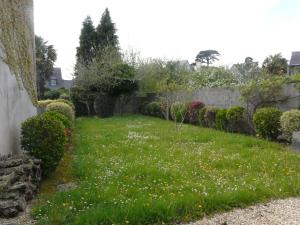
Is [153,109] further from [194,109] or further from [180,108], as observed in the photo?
[180,108]

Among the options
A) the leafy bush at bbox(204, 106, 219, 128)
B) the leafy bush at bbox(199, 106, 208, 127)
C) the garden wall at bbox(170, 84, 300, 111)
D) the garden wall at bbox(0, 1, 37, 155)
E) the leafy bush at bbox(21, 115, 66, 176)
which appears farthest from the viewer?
the leafy bush at bbox(199, 106, 208, 127)

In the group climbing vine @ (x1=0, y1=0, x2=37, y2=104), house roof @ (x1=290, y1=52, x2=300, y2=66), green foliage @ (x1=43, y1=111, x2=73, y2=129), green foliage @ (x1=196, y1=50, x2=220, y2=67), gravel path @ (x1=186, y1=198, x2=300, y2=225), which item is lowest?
gravel path @ (x1=186, y1=198, x2=300, y2=225)

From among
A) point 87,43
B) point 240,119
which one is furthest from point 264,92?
point 87,43

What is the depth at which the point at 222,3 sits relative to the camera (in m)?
10.9

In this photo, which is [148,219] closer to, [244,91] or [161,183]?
[161,183]

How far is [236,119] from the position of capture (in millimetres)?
12266

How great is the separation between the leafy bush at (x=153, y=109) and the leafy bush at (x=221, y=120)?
6.87m

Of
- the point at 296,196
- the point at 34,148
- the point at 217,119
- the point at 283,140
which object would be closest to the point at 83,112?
the point at 217,119

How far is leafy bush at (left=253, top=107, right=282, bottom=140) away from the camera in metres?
10.1

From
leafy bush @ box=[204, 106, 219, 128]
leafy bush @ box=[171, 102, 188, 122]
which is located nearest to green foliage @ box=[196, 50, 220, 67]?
leafy bush @ box=[171, 102, 188, 122]

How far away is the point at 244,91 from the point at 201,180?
705 cm

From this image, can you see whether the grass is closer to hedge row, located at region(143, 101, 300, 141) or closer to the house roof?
hedge row, located at region(143, 101, 300, 141)

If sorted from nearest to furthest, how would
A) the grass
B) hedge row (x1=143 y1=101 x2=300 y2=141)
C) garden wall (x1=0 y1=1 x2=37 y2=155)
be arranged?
the grass, garden wall (x1=0 y1=1 x2=37 y2=155), hedge row (x1=143 y1=101 x2=300 y2=141)

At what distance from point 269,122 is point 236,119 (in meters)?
2.17
